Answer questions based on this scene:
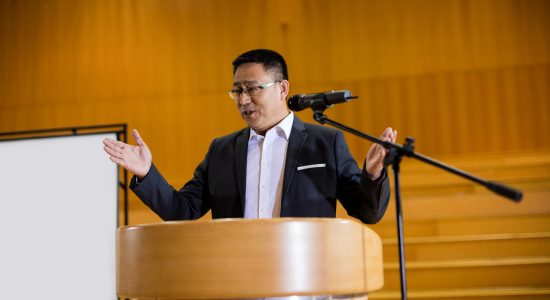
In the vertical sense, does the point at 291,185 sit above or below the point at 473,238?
above

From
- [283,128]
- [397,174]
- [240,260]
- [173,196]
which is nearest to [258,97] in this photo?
[283,128]

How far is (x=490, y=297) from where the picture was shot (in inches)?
145

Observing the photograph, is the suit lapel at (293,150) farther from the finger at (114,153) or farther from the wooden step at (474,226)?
the wooden step at (474,226)

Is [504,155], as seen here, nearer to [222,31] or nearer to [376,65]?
[376,65]

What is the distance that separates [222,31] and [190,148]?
1.08 metres

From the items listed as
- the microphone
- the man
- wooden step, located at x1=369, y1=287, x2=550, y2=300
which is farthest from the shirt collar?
wooden step, located at x1=369, y1=287, x2=550, y2=300

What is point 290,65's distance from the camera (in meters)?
5.59

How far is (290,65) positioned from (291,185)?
12.5ft

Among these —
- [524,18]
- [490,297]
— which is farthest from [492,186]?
[524,18]

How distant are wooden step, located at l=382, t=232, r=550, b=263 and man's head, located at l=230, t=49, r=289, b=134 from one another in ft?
7.51

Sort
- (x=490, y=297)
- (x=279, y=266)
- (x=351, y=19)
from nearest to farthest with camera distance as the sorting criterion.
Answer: (x=279, y=266), (x=490, y=297), (x=351, y=19)

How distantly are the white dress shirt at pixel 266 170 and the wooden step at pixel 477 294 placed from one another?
6.64ft

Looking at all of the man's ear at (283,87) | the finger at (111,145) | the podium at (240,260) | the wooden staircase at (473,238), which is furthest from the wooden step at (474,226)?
the podium at (240,260)

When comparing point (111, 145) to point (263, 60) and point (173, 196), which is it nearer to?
point (173, 196)
